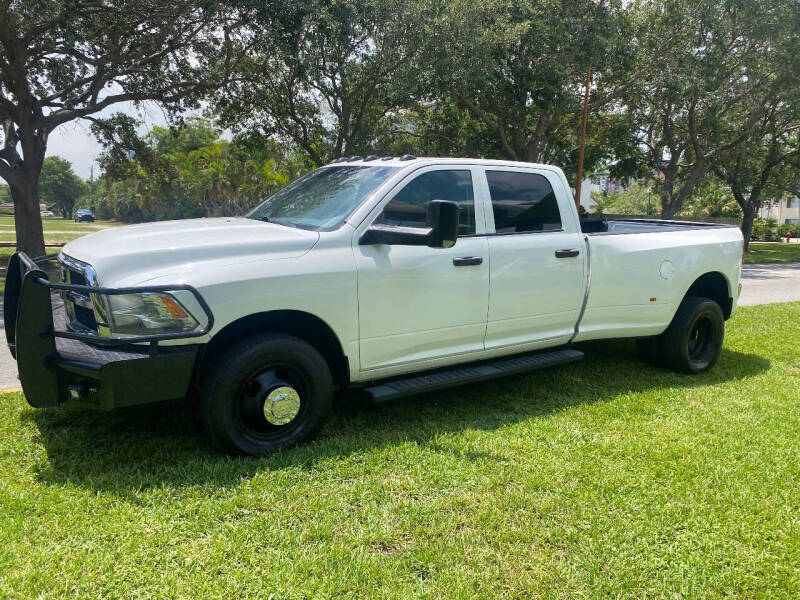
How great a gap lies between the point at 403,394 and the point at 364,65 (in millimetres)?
14901

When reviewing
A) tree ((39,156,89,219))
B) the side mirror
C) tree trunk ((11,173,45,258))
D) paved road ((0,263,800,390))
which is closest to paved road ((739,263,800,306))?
paved road ((0,263,800,390))

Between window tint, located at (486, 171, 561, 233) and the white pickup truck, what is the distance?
13mm

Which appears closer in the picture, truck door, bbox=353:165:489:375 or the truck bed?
truck door, bbox=353:165:489:375

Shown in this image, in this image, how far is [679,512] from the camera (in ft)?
10.5

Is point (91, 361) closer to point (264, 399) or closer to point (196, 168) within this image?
point (264, 399)

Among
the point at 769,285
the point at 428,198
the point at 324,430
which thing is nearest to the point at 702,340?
the point at 428,198

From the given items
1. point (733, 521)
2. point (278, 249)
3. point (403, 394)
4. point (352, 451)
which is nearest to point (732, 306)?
point (733, 521)

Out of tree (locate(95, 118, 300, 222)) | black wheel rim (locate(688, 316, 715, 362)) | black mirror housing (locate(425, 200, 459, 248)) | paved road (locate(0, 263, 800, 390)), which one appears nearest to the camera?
black mirror housing (locate(425, 200, 459, 248))

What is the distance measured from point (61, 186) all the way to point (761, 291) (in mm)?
134075

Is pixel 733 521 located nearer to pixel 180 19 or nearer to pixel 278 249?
pixel 278 249

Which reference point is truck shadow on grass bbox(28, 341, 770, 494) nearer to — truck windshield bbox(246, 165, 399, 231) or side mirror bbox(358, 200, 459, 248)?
side mirror bbox(358, 200, 459, 248)

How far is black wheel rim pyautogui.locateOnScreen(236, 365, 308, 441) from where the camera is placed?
3.59 metres

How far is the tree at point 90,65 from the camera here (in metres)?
13.4

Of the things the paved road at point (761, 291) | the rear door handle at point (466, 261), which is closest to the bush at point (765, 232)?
the paved road at point (761, 291)
